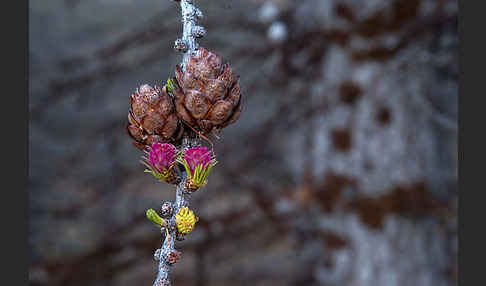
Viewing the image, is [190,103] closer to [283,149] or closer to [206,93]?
[206,93]

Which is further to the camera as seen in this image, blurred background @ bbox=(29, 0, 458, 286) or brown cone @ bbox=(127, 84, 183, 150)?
blurred background @ bbox=(29, 0, 458, 286)

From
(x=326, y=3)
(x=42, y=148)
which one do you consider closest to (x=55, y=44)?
(x=42, y=148)

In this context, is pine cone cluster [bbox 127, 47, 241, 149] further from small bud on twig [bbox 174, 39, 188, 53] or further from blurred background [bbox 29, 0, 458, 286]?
blurred background [bbox 29, 0, 458, 286]

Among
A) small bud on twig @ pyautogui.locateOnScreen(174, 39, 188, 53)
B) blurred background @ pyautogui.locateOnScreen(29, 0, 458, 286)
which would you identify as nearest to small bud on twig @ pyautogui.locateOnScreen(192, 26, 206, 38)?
small bud on twig @ pyautogui.locateOnScreen(174, 39, 188, 53)

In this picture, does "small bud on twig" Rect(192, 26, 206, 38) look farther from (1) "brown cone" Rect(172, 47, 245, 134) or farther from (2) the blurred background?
(2) the blurred background

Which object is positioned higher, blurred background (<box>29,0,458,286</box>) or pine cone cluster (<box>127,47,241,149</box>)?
blurred background (<box>29,0,458,286</box>)

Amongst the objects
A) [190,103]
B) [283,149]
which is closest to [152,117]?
[190,103]

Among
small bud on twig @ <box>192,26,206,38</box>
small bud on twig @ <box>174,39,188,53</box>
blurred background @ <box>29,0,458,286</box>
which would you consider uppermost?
blurred background @ <box>29,0,458,286</box>

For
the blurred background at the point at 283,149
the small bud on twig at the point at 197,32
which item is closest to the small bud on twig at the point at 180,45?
the small bud on twig at the point at 197,32
